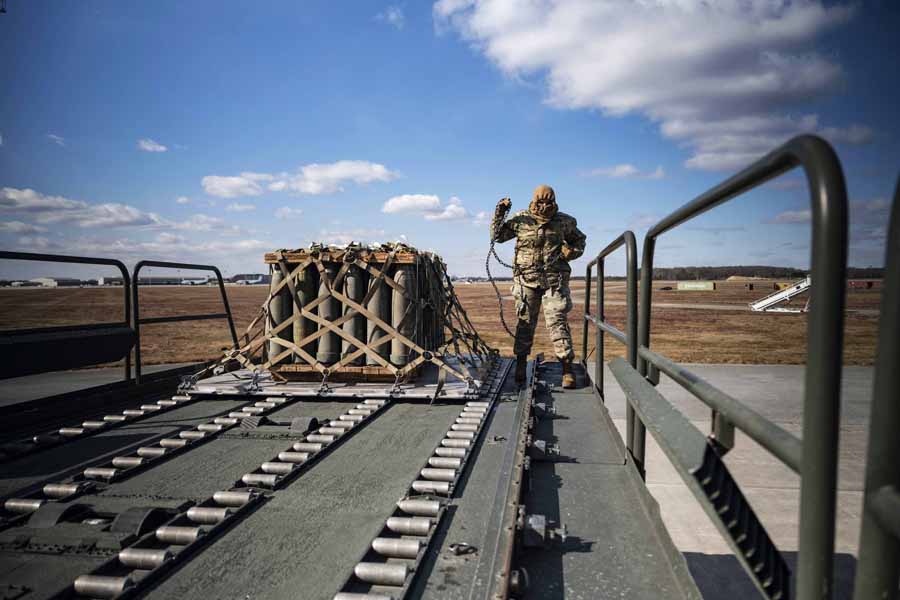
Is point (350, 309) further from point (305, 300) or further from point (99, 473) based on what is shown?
point (99, 473)

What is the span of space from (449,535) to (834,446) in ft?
4.39

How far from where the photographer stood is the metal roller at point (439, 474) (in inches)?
94.8

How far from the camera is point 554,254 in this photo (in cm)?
555

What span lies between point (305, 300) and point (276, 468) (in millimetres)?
2380

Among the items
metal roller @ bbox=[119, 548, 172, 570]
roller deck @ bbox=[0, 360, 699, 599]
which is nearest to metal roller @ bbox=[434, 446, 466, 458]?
roller deck @ bbox=[0, 360, 699, 599]

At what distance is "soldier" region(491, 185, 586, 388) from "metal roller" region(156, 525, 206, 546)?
3819 mm

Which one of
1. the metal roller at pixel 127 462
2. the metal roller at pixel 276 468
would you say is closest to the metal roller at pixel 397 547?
the metal roller at pixel 276 468

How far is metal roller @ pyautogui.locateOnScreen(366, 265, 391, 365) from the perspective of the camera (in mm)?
4617

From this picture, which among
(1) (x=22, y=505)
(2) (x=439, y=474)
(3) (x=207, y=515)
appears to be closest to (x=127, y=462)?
(1) (x=22, y=505)

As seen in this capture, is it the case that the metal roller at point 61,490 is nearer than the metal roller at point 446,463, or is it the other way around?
the metal roller at point 61,490

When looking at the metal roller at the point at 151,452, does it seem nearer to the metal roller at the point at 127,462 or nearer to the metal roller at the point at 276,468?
the metal roller at the point at 127,462

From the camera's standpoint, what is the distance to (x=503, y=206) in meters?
5.50

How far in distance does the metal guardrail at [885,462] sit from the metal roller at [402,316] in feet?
12.6

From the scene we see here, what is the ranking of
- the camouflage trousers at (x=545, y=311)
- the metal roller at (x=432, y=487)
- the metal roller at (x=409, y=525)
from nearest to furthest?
the metal roller at (x=409, y=525) < the metal roller at (x=432, y=487) < the camouflage trousers at (x=545, y=311)
